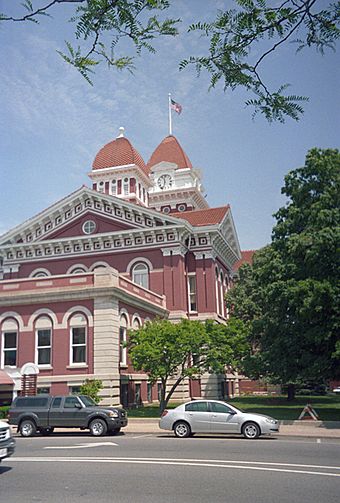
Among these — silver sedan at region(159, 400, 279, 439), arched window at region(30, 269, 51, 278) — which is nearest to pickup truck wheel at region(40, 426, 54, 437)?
silver sedan at region(159, 400, 279, 439)

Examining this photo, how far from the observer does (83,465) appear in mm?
12055

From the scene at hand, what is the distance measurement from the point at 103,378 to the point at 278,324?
9.52 metres

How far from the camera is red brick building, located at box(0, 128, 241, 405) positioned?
29.3 m

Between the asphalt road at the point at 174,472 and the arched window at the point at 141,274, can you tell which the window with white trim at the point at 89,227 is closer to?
the arched window at the point at 141,274

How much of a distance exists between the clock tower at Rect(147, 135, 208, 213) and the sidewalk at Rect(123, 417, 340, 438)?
111ft

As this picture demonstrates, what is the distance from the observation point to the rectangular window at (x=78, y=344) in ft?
97.0

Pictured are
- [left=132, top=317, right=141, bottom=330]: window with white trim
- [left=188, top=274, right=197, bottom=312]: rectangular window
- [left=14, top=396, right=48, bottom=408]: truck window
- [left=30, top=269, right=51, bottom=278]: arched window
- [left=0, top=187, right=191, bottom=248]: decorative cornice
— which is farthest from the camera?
[left=30, top=269, right=51, bottom=278]: arched window

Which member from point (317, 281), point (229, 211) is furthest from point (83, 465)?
point (229, 211)

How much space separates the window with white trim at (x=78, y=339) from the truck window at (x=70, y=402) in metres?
9.02

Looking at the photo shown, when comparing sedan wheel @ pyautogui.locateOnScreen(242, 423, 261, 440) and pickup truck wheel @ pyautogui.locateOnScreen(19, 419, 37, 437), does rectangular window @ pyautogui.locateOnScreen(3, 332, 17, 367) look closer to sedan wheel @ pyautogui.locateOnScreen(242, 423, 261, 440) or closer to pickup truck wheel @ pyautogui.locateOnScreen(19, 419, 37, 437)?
pickup truck wheel @ pyautogui.locateOnScreen(19, 419, 37, 437)

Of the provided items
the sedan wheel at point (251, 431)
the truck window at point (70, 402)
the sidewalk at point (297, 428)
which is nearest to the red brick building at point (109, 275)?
the sidewalk at point (297, 428)

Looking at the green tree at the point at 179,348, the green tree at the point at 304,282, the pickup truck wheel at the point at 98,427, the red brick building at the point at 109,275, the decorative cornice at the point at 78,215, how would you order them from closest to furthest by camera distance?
the pickup truck wheel at the point at 98,427 → the green tree at the point at 304,282 → the green tree at the point at 179,348 → the red brick building at the point at 109,275 → the decorative cornice at the point at 78,215

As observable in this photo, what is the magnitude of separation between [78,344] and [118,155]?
95.3ft

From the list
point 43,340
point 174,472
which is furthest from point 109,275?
point 174,472
